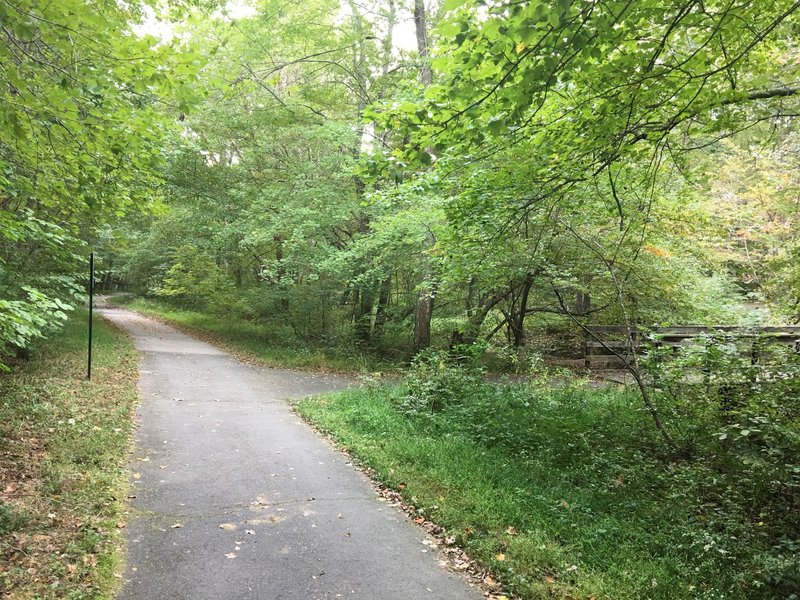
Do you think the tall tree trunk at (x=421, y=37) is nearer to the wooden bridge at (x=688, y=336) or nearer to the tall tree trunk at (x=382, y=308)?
the tall tree trunk at (x=382, y=308)

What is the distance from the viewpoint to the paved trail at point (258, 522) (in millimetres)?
3848

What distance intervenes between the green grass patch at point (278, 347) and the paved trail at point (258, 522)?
19.1 ft

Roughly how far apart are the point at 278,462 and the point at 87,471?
2122 mm

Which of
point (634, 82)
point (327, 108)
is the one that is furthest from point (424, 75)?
point (634, 82)

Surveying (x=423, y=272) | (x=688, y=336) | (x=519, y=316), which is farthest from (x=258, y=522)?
(x=519, y=316)

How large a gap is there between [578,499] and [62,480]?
5.32 meters

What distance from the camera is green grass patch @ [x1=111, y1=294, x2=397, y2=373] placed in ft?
48.4

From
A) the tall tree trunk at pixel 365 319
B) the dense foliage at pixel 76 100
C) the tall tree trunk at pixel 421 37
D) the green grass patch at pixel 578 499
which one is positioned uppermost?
the tall tree trunk at pixel 421 37

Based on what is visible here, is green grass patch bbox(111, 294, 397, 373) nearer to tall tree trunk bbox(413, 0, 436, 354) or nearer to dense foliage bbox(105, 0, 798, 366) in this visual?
dense foliage bbox(105, 0, 798, 366)

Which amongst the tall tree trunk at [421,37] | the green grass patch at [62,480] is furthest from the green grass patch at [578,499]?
the tall tree trunk at [421,37]

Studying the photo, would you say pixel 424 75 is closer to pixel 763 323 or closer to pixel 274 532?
pixel 763 323

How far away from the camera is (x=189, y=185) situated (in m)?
15.8

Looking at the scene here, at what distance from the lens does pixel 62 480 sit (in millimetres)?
5137

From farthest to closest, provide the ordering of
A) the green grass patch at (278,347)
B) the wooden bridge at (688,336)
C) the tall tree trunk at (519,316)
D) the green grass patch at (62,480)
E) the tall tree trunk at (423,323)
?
the green grass patch at (278,347)
the tall tree trunk at (423,323)
the tall tree trunk at (519,316)
the wooden bridge at (688,336)
the green grass patch at (62,480)
